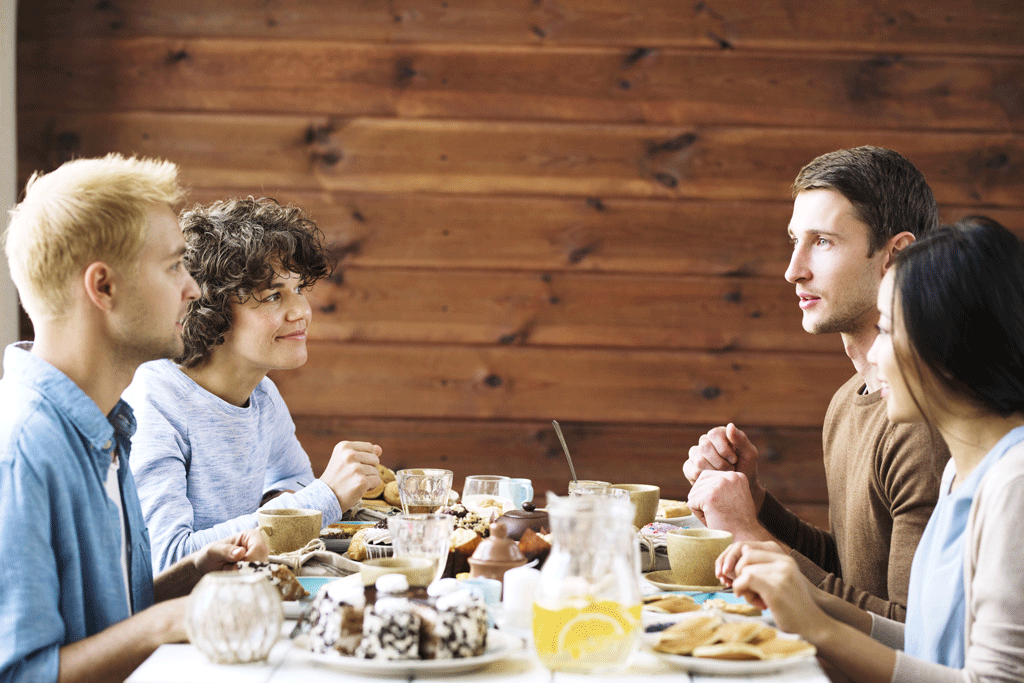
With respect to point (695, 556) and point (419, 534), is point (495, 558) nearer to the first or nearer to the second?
point (419, 534)

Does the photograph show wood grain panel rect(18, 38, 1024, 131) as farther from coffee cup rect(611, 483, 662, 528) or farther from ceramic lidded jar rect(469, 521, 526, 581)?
ceramic lidded jar rect(469, 521, 526, 581)

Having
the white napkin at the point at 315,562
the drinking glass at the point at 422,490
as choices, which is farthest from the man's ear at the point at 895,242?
the white napkin at the point at 315,562

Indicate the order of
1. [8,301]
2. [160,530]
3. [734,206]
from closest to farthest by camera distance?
[160,530] → [8,301] → [734,206]

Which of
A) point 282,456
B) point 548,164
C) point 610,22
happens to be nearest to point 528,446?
point 548,164

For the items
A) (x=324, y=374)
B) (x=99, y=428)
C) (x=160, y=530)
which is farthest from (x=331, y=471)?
(x=324, y=374)

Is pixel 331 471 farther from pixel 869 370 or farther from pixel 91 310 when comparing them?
pixel 869 370

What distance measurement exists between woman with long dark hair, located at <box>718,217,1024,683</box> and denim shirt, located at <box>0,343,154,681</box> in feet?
2.61

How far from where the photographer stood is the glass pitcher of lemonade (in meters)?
0.94

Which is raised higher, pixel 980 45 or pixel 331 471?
pixel 980 45

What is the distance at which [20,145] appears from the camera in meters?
3.16

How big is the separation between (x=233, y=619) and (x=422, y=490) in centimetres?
72

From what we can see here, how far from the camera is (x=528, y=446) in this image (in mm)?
3234

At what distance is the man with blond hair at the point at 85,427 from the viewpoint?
3.45 ft

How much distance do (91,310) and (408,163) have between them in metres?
2.07
